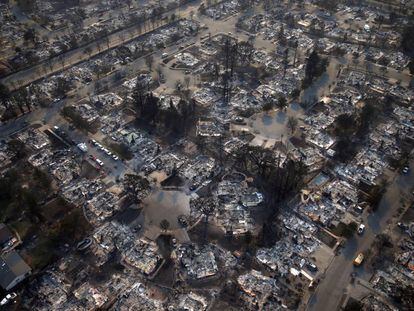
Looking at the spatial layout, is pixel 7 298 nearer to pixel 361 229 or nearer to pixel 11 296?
pixel 11 296

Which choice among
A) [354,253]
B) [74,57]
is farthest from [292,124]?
[74,57]

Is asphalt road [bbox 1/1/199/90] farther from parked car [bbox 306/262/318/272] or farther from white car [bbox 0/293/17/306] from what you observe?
parked car [bbox 306/262/318/272]

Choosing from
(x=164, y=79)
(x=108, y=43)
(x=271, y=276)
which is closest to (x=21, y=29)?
(x=108, y=43)

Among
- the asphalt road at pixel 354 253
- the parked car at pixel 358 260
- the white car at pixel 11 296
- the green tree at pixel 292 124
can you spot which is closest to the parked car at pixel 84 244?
the white car at pixel 11 296

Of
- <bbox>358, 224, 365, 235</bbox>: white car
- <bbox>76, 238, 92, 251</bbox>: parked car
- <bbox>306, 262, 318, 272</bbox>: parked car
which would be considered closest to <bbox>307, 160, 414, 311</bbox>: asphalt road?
<bbox>358, 224, 365, 235</bbox>: white car

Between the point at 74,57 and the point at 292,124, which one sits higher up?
the point at 74,57

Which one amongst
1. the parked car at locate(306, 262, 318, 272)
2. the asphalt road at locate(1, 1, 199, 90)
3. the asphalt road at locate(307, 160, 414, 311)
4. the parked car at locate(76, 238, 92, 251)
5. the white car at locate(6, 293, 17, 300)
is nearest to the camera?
the white car at locate(6, 293, 17, 300)

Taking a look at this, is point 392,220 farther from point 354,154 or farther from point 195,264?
point 195,264

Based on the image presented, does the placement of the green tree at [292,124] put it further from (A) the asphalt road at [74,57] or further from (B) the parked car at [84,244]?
(A) the asphalt road at [74,57]
